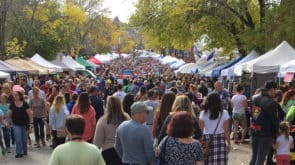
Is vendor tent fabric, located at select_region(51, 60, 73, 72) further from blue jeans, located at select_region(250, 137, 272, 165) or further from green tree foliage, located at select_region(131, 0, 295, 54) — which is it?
blue jeans, located at select_region(250, 137, 272, 165)

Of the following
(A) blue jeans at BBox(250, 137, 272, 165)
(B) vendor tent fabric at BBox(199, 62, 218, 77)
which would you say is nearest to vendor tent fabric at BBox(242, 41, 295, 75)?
(A) blue jeans at BBox(250, 137, 272, 165)

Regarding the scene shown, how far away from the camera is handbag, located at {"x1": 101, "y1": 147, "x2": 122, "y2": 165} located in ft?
22.5

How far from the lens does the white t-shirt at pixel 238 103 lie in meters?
13.0

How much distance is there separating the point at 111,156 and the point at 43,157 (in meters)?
5.39

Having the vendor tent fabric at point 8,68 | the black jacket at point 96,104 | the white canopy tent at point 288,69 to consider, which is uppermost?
the white canopy tent at point 288,69

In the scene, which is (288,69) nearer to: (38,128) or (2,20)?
(38,128)

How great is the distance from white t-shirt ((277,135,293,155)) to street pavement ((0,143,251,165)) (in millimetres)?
2105

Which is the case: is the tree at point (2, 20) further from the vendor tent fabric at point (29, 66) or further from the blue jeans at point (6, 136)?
the blue jeans at point (6, 136)

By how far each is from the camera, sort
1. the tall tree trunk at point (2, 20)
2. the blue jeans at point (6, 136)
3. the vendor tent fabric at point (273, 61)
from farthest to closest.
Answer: the tall tree trunk at point (2, 20)
the vendor tent fabric at point (273, 61)
the blue jeans at point (6, 136)

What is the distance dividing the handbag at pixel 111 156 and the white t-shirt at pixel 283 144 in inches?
126

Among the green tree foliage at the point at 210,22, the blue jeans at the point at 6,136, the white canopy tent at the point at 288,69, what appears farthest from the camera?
the green tree foliage at the point at 210,22

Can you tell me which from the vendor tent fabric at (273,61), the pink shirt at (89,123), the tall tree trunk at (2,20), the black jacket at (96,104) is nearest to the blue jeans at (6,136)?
the black jacket at (96,104)

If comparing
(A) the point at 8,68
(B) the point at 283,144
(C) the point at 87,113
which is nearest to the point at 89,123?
(C) the point at 87,113

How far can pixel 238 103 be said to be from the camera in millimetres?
13070
